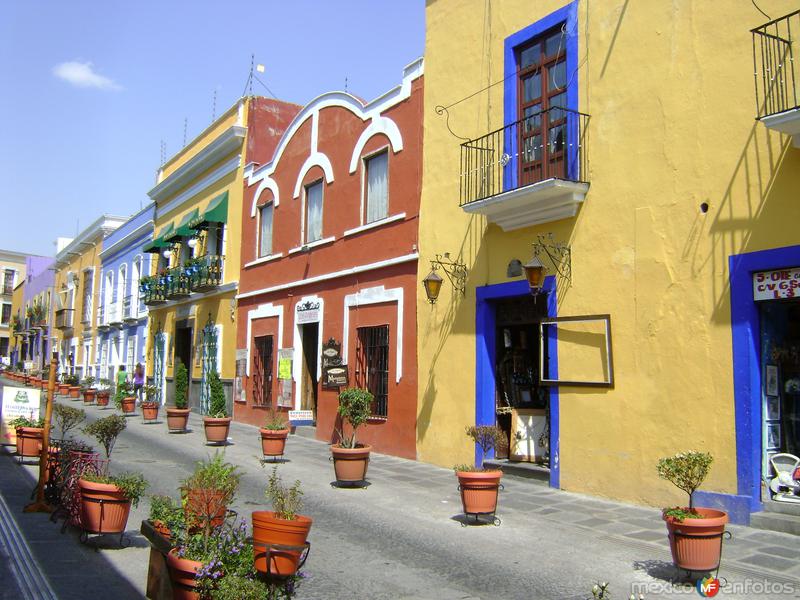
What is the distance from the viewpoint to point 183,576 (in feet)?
14.6

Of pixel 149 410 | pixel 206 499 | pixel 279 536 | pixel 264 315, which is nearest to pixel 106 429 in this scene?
pixel 206 499

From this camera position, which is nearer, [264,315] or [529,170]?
[529,170]

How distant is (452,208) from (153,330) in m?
20.9

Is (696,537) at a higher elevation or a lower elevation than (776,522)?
higher

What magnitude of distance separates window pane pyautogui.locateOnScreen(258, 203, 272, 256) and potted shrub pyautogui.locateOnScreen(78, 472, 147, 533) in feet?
46.6

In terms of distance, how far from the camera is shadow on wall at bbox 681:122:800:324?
774cm

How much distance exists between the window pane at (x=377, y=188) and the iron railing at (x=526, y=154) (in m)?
3.05

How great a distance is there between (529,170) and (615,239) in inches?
84.4

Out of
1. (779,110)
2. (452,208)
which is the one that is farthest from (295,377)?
(779,110)

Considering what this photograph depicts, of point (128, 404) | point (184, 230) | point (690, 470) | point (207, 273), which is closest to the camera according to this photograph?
point (690, 470)

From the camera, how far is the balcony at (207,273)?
921 inches

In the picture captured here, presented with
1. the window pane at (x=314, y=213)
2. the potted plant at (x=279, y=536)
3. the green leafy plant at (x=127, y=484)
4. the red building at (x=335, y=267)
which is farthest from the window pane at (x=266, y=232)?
the potted plant at (x=279, y=536)

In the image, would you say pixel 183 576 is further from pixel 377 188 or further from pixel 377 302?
pixel 377 188

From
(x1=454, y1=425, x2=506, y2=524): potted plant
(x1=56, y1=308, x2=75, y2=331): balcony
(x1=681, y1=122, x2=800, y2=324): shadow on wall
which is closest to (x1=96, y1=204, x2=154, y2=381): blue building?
(x1=56, y1=308, x2=75, y2=331): balcony
